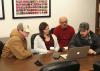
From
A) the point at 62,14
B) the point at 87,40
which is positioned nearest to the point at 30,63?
the point at 87,40

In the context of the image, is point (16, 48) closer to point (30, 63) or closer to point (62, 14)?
point (30, 63)

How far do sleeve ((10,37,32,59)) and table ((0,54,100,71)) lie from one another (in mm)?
72

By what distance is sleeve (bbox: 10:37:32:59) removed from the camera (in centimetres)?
294

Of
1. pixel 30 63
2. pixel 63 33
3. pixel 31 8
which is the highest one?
pixel 31 8

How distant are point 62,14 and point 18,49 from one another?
2175mm

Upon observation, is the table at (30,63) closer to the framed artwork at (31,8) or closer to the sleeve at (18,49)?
the sleeve at (18,49)

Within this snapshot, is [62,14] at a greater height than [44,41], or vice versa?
[62,14]

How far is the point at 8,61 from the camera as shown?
2.82m

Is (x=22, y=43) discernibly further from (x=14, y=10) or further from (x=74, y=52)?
(x=14, y=10)

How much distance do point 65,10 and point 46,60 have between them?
2.30 meters

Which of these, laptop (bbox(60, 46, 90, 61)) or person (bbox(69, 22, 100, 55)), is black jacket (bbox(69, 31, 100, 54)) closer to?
person (bbox(69, 22, 100, 55))

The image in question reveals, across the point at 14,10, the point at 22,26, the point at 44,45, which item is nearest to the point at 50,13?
the point at 14,10

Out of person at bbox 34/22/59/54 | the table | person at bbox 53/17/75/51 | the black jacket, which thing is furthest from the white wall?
the table

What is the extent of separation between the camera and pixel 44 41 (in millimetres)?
3783
